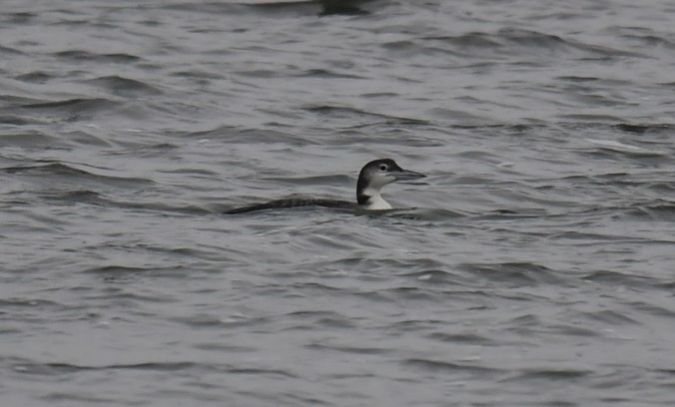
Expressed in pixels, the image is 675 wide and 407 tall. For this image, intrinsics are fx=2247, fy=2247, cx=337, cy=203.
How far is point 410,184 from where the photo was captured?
17.8m

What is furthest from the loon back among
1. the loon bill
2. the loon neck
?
the loon neck

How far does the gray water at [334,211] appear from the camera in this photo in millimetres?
11516

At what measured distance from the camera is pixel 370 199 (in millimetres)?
16531

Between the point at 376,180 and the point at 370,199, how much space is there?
6.9 inches

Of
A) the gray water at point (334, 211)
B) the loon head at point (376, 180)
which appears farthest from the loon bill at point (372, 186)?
the gray water at point (334, 211)

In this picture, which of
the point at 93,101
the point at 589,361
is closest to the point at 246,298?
the point at 589,361

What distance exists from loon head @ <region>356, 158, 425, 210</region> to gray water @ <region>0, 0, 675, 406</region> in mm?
269

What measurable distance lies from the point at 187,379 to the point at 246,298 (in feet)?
6.31

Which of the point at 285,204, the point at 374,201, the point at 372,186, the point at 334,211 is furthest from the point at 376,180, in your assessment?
the point at 285,204

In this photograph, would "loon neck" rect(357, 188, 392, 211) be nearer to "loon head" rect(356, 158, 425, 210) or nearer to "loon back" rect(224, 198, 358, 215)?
"loon head" rect(356, 158, 425, 210)

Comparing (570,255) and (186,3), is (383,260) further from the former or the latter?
(186,3)

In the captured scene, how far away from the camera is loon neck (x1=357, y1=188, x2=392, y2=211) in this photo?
1652cm

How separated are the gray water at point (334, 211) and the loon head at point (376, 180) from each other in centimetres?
27

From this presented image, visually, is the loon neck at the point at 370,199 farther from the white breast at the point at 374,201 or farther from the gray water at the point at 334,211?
the gray water at the point at 334,211
